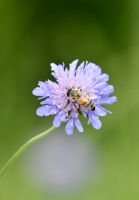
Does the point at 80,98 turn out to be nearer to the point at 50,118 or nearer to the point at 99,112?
the point at 99,112

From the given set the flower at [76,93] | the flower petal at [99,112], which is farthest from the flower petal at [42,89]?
the flower petal at [99,112]

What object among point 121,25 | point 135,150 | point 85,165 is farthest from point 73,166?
point 121,25

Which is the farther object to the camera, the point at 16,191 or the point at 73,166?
the point at 73,166

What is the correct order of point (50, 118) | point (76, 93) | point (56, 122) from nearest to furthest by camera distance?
point (56, 122) → point (76, 93) → point (50, 118)

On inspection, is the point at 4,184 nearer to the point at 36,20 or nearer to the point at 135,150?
the point at 135,150

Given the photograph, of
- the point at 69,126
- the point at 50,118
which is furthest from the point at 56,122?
the point at 50,118

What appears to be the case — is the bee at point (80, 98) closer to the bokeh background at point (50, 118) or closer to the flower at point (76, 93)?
the flower at point (76, 93)
